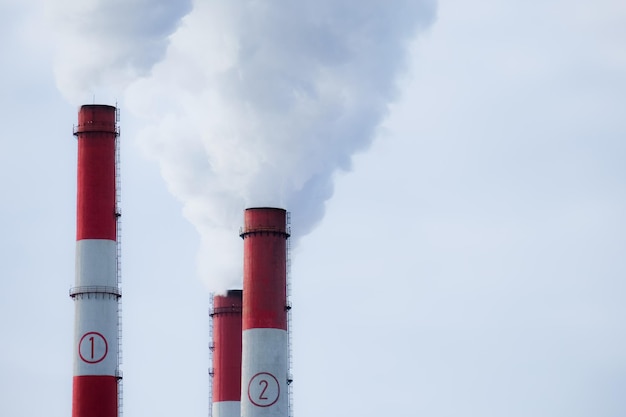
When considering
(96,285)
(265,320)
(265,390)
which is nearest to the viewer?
(96,285)

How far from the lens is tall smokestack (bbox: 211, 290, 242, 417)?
71562 mm

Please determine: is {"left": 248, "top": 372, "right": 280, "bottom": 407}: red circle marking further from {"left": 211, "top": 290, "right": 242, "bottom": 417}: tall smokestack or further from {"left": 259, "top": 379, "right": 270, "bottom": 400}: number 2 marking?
{"left": 211, "top": 290, "right": 242, "bottom": 417}: tall smokestack

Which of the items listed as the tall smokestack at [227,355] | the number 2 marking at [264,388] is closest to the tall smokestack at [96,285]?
the number 2 marking at [264,388]

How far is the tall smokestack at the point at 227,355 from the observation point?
235ft

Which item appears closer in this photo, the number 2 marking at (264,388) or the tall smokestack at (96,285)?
the tall smokestack at (96,285)

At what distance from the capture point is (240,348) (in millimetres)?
71812

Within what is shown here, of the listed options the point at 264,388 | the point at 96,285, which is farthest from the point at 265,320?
the point at 96,285

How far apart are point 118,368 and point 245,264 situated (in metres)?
6.10

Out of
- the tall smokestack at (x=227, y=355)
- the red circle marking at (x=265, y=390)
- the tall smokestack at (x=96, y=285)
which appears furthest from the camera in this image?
the tall smokestack at (x=227, y=355)

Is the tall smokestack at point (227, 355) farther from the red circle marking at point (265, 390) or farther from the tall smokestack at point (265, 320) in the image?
the red circle marking at point (265, 390)

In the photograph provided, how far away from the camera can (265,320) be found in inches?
2452

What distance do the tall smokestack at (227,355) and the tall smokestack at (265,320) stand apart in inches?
347

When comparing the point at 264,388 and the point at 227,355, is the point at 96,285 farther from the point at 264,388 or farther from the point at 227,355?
the point at 227,355

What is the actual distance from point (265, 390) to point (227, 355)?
984cm
